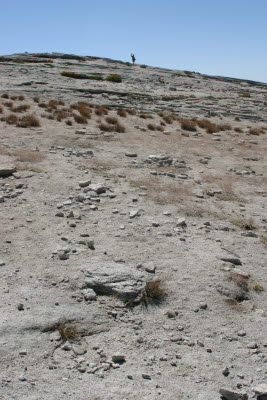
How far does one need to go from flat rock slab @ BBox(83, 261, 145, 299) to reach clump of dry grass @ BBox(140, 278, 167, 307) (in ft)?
0.34

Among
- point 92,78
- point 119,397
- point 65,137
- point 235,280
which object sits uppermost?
point 92,78

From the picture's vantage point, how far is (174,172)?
11.8 meters

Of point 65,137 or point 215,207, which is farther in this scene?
point 65,137

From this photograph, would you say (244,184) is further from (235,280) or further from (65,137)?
(65,137)

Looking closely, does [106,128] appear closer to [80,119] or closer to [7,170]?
[80,119]

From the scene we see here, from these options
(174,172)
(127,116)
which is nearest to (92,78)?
(127,116)

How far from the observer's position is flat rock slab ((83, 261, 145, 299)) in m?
5.50

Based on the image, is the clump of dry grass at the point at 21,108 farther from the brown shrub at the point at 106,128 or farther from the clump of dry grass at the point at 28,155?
the clump of dry grass at the point at 28,155

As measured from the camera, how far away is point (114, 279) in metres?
5.68

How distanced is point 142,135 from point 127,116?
4880 millimetres

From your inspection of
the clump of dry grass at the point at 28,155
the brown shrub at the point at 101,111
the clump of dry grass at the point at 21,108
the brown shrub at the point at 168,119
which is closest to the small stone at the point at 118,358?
the clump of dry grass at the point at 28,155

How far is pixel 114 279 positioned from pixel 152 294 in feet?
2.15

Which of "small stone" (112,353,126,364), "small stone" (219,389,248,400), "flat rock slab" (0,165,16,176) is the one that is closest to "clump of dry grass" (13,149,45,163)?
"flat rock slab" (0,165,16,176)

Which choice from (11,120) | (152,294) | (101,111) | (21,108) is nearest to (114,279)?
(152,294)
